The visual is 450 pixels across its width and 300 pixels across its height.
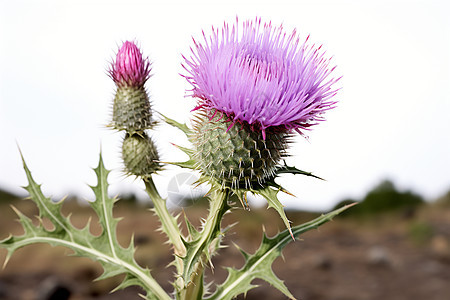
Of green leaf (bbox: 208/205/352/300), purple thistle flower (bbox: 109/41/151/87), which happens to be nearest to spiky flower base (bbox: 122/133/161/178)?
purple thistle flower (bbox: 109/41/151/87)

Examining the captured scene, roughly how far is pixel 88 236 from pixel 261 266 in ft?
4.39

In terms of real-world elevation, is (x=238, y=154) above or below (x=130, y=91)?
below

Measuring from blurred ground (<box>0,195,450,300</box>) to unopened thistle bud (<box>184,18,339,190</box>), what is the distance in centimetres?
426

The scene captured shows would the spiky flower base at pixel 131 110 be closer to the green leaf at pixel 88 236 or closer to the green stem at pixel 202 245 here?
the green leaf at pixel 88 236

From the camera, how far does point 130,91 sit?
334 centimetres

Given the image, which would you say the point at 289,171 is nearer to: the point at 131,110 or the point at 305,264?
the point at 131,110

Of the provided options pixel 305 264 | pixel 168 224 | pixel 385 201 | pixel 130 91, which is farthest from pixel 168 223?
pixel 385 201

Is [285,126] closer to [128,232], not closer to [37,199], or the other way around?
[37,199]

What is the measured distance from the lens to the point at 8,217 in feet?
59.5

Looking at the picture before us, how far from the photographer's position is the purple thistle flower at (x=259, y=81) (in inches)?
100

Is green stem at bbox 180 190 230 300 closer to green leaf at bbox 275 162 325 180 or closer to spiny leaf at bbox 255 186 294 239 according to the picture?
spiny leaf at bbox 255 186 294 239

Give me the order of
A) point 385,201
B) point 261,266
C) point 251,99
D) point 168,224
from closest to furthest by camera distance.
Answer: point 251,99, point 168,224, point 261,266, point 385,201

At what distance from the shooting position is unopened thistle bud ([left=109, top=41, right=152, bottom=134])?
3271 mm

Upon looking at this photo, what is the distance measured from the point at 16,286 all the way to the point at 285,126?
1005 cm
